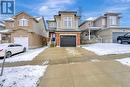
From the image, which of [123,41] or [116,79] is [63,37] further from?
[116,79]

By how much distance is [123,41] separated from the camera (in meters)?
36.9

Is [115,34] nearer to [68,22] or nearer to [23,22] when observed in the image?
[68,22]

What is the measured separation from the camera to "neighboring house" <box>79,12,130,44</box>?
4110 cm

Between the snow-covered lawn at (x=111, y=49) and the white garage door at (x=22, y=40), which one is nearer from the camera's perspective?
the snow-covered lawn at (x=111, y=49)

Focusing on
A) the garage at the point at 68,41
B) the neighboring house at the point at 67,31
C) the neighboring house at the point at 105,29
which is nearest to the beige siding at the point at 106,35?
the neighboring house at the point at 105,29

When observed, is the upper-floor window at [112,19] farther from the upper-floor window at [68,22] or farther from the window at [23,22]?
the window at [23,22]

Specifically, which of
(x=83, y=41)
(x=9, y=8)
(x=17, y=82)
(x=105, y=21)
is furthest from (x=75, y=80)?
(x=105, y=21)

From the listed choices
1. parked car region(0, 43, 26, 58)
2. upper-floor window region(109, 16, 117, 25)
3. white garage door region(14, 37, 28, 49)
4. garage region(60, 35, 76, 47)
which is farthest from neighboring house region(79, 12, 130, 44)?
parked car region(0, 43, 26, 58)

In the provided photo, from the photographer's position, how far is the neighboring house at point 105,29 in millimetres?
41097

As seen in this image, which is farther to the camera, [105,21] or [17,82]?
[105,21]

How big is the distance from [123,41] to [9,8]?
31.6 m

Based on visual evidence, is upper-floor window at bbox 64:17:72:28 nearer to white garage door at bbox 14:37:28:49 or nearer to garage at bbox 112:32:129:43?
white garage door at bbox 14:37:28:49

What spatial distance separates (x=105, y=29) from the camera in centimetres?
4344

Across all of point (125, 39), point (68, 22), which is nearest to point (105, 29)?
point (125, 39)
